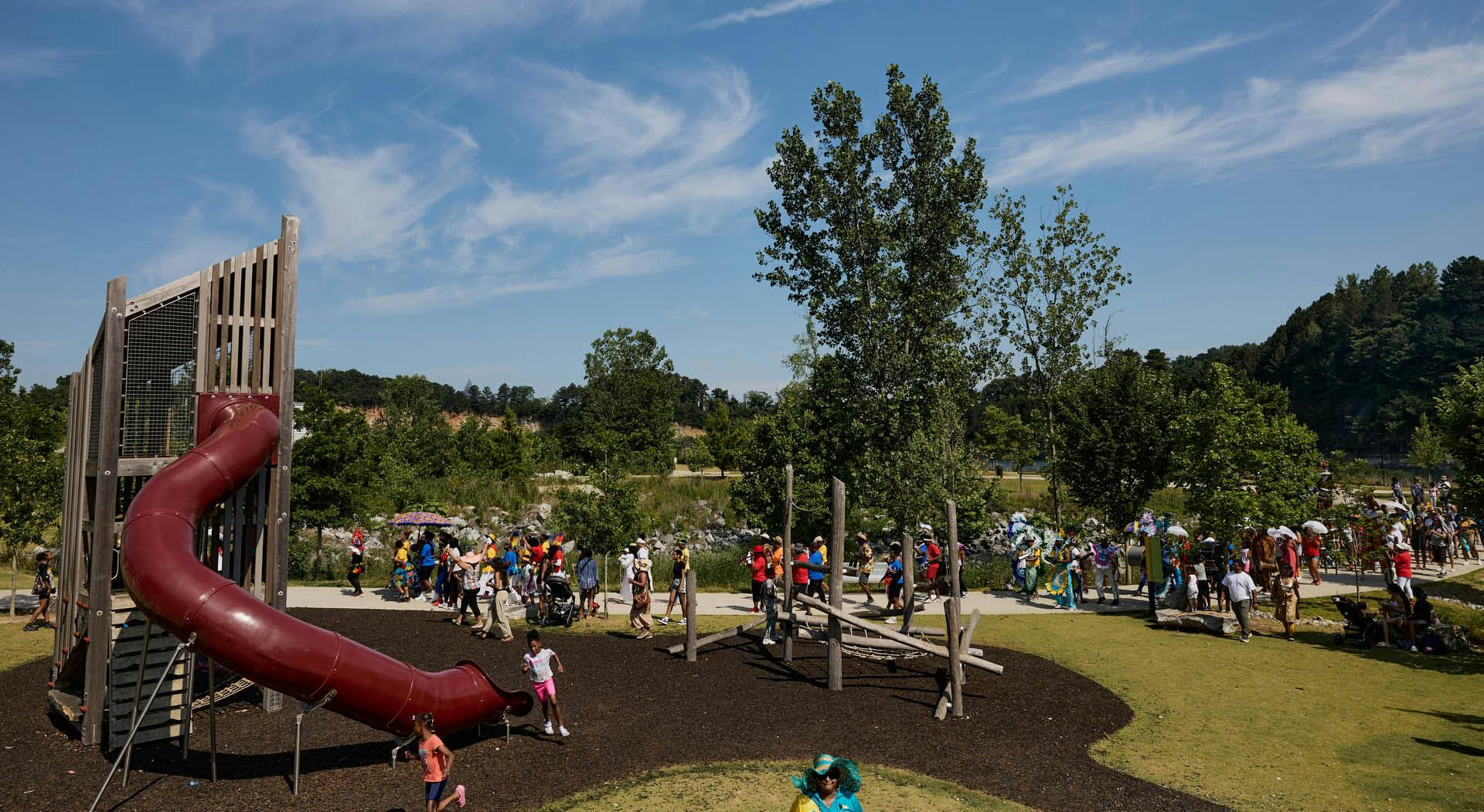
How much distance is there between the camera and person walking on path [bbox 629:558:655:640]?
58.9 feet

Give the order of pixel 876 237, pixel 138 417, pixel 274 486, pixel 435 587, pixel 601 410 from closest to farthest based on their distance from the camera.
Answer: pixel 138 417 → pixel 274 486 → pixel 435 587 → pixel 876 237 → pixel 601 410

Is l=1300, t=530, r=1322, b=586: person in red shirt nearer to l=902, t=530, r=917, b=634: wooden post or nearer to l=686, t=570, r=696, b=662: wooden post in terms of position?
l=902, t=530, r=917, b=634: wooden post

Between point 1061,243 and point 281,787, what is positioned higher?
point 1061,243

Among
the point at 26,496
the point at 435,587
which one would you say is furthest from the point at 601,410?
the point at 26,496

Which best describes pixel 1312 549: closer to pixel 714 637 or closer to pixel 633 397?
pixel 714 637

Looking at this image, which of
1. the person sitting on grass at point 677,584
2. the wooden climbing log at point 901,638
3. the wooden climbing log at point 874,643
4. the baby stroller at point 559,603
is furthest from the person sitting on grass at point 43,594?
the wooden climbing log at point 901,638

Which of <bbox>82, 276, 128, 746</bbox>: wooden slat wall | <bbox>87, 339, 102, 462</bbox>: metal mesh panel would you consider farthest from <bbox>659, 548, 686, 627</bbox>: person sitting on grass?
<bbox>87, 339, 102, 462</bbox>: metal mesh panel

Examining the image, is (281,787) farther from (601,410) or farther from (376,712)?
(601,410)

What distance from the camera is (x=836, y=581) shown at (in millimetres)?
14445

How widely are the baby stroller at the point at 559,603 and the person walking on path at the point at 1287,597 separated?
15241mm

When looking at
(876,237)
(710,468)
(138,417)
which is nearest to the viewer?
(138,417)

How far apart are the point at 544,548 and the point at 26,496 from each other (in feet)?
36.9

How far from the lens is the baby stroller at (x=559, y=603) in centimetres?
1847

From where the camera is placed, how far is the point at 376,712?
32.6ft
